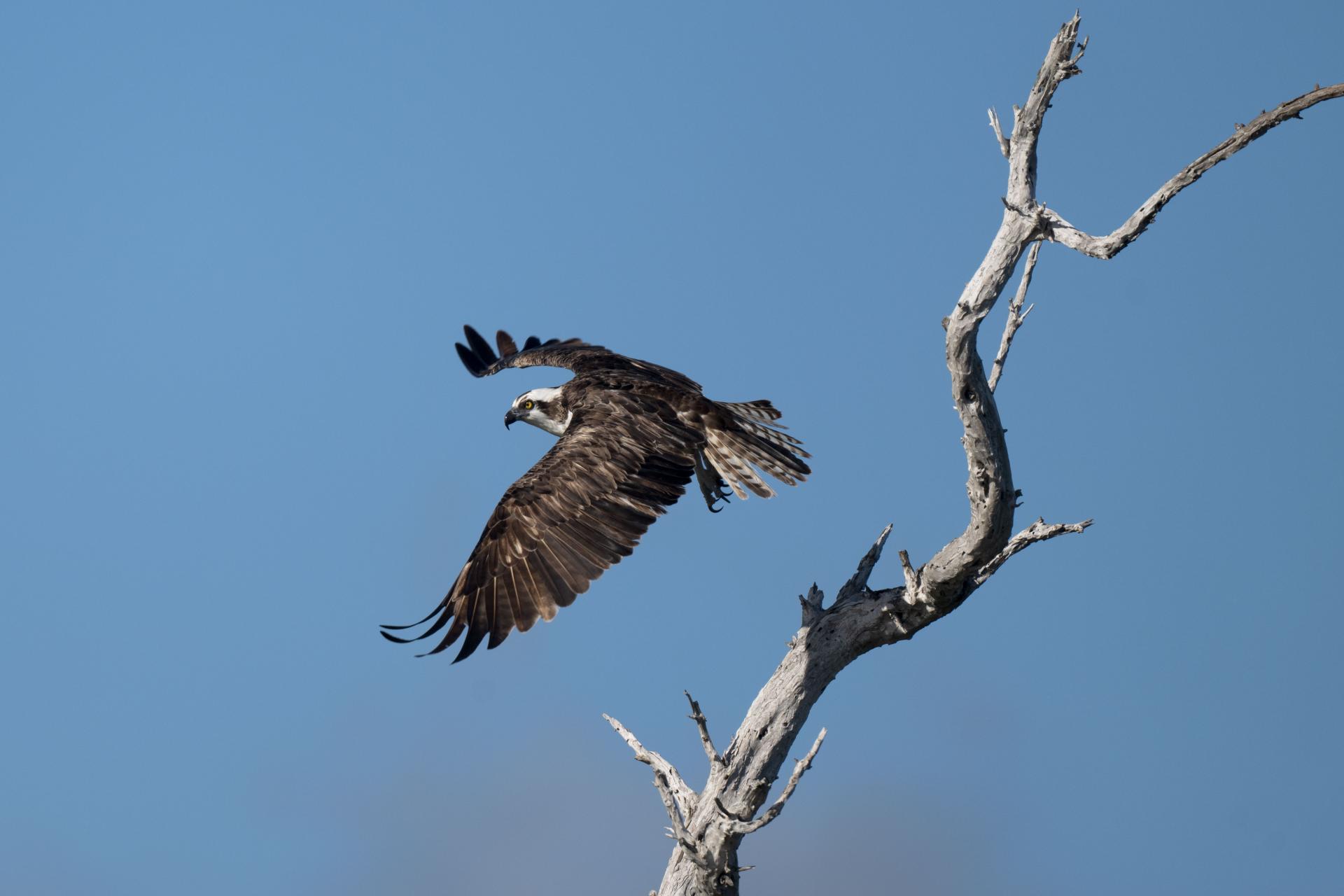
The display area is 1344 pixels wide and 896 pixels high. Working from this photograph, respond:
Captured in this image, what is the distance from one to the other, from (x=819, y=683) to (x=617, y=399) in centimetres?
368

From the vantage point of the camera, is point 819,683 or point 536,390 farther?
point 536,390

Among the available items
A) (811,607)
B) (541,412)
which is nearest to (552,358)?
(541,412)

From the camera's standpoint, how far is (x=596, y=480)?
32.9 feet

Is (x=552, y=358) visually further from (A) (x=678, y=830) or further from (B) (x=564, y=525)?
(A) (x=678, y=830)

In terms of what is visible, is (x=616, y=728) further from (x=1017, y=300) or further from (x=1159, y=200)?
(x=1159, y=200)

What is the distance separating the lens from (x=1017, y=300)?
8156mm

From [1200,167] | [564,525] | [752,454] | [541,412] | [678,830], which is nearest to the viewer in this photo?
[1200,167]

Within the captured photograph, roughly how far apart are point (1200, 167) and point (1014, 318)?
5.99ft

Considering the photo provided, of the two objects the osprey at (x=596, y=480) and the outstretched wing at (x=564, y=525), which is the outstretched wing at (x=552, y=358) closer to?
the osprey at (x=596, y=480)

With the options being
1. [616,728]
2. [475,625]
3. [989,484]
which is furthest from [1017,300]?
[475,625]

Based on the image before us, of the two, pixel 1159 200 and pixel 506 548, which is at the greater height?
pixel 506 548

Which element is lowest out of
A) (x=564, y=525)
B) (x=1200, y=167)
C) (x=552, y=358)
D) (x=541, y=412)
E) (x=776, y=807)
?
(x=776, y=807)

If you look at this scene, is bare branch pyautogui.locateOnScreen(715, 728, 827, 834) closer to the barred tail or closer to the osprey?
the osprey

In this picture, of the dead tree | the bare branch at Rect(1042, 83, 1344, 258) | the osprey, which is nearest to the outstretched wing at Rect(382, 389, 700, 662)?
the osprey
